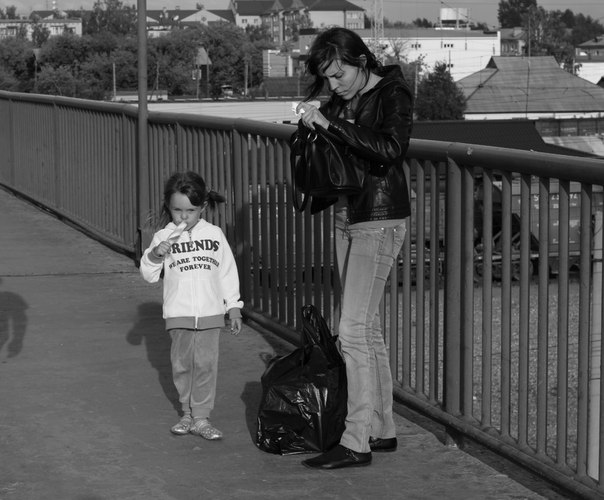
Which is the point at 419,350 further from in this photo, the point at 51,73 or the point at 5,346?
the point at 51,73

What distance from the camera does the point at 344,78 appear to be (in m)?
4.51

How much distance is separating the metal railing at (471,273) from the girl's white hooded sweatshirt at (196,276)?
74 cm

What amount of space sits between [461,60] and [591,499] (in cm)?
19892

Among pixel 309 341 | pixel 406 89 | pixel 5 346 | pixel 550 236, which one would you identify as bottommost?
pixel 5 346

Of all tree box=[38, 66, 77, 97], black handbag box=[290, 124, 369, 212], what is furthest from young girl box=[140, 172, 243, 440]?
tree box=[38, 66, 77, 97]

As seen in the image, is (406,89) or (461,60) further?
(461,60)

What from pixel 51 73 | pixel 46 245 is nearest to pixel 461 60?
pixel 51 73

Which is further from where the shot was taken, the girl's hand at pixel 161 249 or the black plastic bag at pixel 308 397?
the girl's hand at pixel 161 249

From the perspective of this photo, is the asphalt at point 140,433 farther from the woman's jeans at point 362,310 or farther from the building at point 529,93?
the building at point 529,93

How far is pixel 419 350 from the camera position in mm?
5348

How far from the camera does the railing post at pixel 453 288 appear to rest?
498 centimetres

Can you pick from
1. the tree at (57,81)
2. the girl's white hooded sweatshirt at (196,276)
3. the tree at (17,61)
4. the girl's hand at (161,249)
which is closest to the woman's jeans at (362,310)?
the girl's white hooded sweatshirt at (196,276)

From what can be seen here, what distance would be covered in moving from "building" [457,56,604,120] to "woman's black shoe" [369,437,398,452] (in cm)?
11257

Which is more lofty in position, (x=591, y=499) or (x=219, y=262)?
(x=219, y=262)
